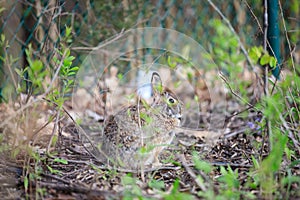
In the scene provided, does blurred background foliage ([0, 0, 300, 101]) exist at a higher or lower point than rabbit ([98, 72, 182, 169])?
higher

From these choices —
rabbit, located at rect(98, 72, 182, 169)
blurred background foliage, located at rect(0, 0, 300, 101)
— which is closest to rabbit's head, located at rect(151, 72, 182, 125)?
rabbit, located at rect(98, 72, 182, 169)

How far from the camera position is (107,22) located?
4715 millimetres

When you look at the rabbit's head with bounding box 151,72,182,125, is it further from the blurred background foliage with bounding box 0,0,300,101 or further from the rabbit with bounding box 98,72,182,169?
the blurred background foliage with bounding box 0,0,300,101

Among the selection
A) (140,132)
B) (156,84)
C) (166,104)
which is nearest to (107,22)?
(156,84)

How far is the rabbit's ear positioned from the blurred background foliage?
455 millimetres

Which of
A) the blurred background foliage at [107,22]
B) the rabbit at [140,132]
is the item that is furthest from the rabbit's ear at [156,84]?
the blurred background foliage at [107,22]

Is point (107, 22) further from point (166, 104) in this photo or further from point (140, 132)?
point (140, 132)

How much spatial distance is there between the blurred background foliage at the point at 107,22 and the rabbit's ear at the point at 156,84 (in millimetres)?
455

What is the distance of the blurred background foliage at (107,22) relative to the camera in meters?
3.63

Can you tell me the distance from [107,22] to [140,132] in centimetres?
224

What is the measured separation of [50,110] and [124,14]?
1385 mm

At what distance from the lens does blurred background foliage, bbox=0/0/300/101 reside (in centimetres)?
363

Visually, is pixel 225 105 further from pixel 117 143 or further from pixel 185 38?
pixel 117 143

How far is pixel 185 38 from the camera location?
454cm
